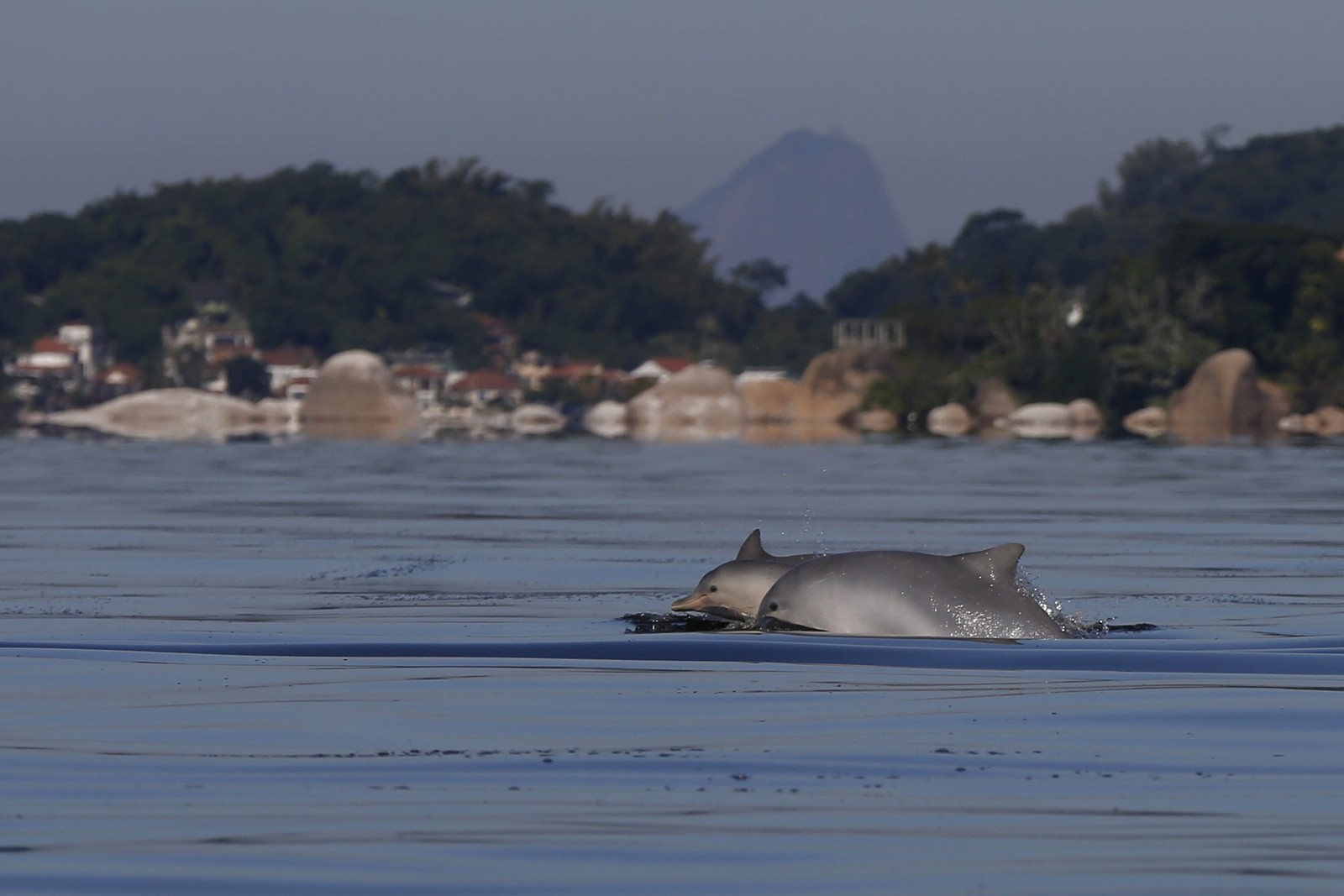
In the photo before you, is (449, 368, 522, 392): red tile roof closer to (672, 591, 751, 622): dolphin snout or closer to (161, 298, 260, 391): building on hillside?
(161, 298, 260, 391): building on hillside

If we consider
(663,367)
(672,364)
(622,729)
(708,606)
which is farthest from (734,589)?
(672,364)

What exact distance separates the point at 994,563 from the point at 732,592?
1.46 metres

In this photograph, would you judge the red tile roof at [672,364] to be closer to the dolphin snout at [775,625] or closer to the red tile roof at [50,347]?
the red tile roof at [50,347]

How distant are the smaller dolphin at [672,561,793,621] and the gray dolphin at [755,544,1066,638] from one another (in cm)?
53

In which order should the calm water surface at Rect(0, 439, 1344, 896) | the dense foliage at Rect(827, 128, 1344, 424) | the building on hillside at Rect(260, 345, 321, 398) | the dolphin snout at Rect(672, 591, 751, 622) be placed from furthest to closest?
1. the building on hillside at Rect(260, 345, 321, 398)
2. the dense foliage at Rect(827, 128, 1344, 424)
3. the dolphin snout at Rect(672, 591, 751, 622)
4. the calm water surface at Rect(0, 439, 1344, 896)

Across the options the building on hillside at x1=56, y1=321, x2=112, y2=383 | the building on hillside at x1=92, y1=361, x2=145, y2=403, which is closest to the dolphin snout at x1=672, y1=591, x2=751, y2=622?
the building on hillside at x1=92, y1=361, x2=145, y2=403

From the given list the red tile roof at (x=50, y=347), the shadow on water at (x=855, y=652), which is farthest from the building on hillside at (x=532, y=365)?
the shadow on water at (x=855, y=652)

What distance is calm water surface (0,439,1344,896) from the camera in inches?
205

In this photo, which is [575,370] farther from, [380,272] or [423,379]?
[380,272]

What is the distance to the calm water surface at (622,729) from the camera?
5195 mm

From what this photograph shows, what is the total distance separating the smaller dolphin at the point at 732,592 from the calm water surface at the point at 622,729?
1.27 feet

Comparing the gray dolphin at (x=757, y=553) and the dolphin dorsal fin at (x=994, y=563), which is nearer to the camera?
the dolphin dorsal fin at (x=994, y=563)

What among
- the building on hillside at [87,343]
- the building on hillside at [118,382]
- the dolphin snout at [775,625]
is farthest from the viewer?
the building on hillside at [87,343]

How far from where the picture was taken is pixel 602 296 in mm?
144500
